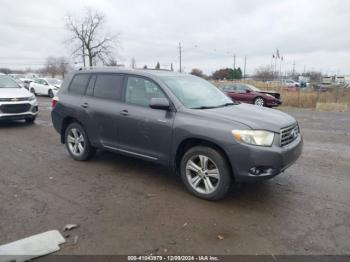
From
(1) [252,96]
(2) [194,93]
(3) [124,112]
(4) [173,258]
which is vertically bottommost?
(4) [173,258]

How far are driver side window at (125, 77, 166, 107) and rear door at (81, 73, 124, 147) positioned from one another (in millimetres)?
194

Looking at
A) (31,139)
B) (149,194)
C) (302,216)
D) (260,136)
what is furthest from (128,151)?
(31,139)

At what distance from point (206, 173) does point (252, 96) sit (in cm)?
1551

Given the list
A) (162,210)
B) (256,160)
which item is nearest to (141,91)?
(162,210)

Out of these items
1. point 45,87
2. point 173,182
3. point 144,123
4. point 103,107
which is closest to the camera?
point 144,123

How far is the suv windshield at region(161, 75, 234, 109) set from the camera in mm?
4688

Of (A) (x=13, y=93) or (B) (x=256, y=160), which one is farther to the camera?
(A) (x=13, y=93)

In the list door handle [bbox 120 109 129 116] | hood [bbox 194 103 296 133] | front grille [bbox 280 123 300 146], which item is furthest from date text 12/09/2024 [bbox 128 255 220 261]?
door handle [bbox 120 109 129 116]

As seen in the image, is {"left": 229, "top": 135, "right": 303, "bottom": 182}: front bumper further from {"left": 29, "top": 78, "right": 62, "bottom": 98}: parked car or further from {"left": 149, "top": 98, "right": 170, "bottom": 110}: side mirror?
{"left": 29, "top": 78, "right": 62, "bottom": 98}: parked car

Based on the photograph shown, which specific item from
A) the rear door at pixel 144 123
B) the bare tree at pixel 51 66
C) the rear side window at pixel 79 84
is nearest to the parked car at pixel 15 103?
the rear side window at pixel 79 84

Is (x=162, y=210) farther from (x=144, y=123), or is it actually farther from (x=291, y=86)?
(x=291, y=86)

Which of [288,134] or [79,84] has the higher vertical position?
[79,84]

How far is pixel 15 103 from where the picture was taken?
9594 millimetres

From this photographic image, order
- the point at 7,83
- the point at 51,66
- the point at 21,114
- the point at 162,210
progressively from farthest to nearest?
1. the point at 51,66
2. the point at 7,83
3. the point at 21,114
4. the point at 162,210
